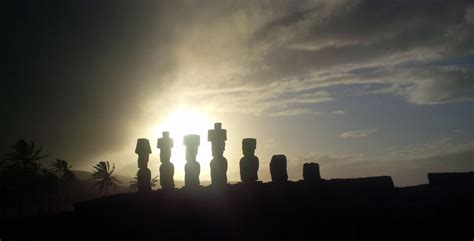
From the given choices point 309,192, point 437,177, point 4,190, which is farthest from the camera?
point 4,190

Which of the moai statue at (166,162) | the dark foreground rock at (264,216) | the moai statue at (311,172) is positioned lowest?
the dark foreground rock at (264,216)

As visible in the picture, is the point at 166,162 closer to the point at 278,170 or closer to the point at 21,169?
the point at 278,170

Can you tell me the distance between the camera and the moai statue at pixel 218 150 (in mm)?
15734

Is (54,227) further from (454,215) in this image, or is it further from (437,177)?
(437,177)

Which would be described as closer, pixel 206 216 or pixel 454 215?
pixel 206 216

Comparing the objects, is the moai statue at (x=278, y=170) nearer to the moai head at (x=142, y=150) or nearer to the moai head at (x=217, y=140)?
the moai head at (x=217, y=140)

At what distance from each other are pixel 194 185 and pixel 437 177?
12147 mm

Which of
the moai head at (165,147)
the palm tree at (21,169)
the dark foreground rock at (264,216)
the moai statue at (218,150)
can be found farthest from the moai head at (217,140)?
the palm tree at (21,169)

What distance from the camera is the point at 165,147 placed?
699 inches

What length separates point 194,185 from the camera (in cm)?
1544

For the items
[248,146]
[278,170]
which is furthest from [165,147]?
[278,170]

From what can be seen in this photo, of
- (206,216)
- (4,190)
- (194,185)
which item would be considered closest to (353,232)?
(206,216)

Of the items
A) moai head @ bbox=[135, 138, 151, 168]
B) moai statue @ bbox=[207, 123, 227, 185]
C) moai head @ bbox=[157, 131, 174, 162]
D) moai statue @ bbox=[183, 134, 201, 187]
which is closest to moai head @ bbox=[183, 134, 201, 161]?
moai statue @ bbox=[183, 134, 201, 187]

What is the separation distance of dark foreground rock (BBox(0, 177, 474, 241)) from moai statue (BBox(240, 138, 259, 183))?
90 cm
